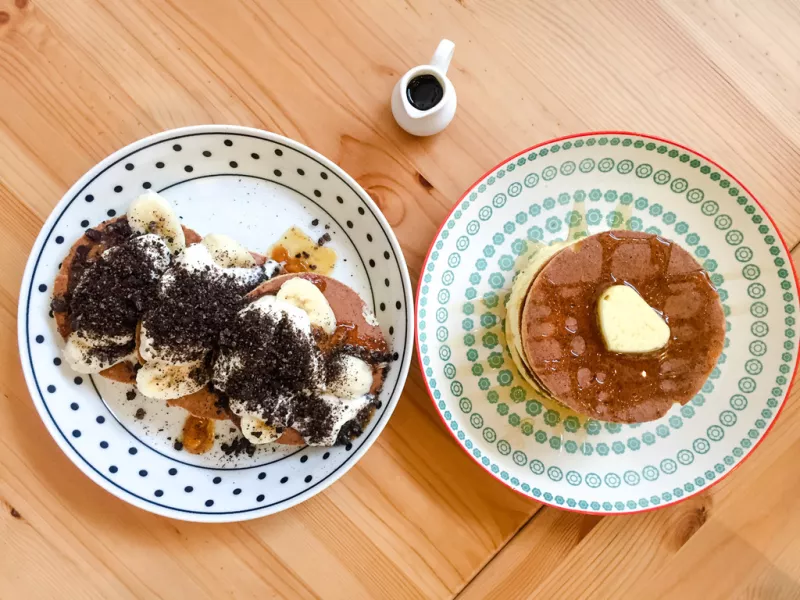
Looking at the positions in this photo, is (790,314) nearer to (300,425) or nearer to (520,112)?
(520,112)

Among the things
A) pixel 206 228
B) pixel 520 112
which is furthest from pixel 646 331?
pixel 206 228

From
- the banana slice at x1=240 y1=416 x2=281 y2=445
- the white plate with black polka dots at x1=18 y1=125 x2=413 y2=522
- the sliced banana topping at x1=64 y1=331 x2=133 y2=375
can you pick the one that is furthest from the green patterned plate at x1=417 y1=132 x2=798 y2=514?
the sliced banana topping at x1=64 y1=331 x2=133 y2=375

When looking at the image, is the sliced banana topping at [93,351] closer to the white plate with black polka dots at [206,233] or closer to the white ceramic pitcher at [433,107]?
the white plate with black polka dots at [206,233]

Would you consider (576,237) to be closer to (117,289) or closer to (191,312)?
(191,312)

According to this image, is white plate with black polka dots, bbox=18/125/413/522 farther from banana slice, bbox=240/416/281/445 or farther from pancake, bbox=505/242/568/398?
pancake, bbox=505/242/568/398

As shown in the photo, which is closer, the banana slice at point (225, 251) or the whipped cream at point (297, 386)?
the whipped cream at point (297, 386)

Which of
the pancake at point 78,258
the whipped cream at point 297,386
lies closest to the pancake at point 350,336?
the whipped cream at point 297,386

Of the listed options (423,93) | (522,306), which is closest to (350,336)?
(522,306)
